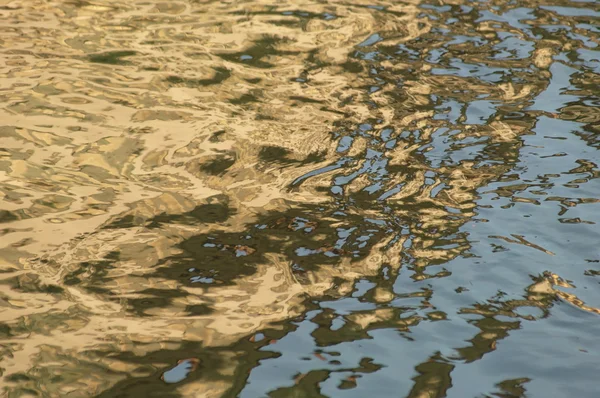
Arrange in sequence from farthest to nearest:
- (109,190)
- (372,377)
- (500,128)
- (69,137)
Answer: (500,128) < (69,137) < (109,190) < (372,377)

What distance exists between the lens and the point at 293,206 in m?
3.59

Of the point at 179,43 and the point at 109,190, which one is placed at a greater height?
the point at 179,43

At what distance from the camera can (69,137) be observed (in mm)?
4102

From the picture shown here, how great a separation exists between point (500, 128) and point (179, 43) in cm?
223

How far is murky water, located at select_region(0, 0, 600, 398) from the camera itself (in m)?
2.58

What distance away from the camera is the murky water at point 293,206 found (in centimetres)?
258

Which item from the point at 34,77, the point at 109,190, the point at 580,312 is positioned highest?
the point at 34,77

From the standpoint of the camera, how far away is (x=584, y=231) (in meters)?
3.39

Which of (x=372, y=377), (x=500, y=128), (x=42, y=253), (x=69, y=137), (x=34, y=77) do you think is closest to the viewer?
(x=372, y=377)

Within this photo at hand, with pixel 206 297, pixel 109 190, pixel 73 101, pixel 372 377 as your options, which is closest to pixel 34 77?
pixel 73 101

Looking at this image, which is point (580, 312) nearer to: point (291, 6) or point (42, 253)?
point (42, 253)

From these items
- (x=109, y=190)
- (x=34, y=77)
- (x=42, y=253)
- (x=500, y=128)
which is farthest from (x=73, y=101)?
(x=500, y=128)

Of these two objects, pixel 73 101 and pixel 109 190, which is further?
pixel 73 101

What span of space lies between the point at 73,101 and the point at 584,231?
108 inches
